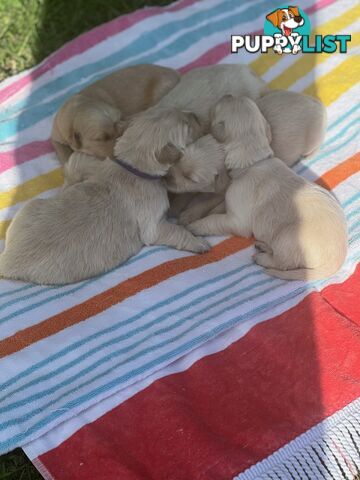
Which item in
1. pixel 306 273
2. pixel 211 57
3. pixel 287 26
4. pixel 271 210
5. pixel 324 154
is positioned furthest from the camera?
pixel 287 26

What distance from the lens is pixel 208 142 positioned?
14.0 feet

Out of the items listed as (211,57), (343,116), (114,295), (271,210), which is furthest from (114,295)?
(211,57)

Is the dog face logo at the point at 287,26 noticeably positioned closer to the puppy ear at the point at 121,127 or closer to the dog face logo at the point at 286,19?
the dog face logo at the point at 286,19

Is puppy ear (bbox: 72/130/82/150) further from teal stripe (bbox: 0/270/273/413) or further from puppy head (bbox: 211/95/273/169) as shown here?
teal stripe (bbox: 0/270/273/413)

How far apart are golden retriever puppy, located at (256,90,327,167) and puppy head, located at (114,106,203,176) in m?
0.63

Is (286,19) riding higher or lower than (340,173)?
higher

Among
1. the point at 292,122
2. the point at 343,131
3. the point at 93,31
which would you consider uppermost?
the point at 93,31

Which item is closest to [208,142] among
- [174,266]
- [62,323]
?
[174,266]

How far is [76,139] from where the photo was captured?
185 inches

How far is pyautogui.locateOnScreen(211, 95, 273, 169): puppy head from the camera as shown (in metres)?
4.21

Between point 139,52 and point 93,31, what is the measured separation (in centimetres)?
40

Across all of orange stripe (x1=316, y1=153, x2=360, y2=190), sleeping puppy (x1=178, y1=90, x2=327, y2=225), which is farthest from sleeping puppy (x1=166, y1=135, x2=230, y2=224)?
orange stripe (x1=316, y1=153, x2=360, y2=190)

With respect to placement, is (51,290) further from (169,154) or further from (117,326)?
(169,154)

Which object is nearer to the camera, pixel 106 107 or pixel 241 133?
pixel 241 133
